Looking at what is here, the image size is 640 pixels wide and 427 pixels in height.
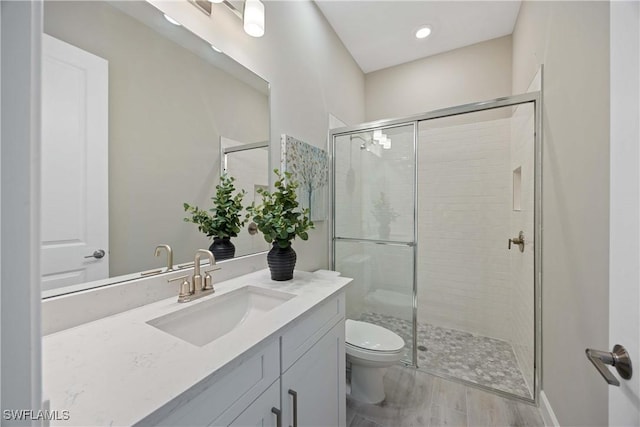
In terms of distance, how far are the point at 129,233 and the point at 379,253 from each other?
184 centimetres

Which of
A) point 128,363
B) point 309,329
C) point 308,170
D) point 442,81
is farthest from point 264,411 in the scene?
point 442,81

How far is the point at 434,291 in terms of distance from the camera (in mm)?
2768

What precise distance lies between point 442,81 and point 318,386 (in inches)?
115

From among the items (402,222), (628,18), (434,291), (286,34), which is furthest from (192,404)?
(434,291)

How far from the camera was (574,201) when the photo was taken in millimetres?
1163

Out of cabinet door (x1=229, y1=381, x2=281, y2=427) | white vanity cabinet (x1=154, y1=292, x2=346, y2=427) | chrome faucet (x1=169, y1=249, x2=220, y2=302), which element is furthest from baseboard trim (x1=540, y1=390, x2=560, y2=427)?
chrome faucet (x1=169, y1=249, x2=220, y2=302)

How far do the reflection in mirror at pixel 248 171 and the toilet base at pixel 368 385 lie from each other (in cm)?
102

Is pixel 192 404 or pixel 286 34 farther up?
pixel 286 34

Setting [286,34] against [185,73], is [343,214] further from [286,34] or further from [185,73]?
[185,73]

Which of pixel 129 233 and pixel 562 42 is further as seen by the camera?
pixel 562 42

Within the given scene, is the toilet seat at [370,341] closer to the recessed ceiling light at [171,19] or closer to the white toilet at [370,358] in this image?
the white toilet at [370,358]

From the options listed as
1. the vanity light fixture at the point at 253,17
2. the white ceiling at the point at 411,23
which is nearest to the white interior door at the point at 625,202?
the vanity light fixture at the point at 253,17

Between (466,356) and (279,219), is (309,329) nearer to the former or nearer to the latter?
(279,219)

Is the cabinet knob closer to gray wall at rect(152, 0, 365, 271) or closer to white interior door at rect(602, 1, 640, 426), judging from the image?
white interior door at rect(602, 1, 640, 426)
